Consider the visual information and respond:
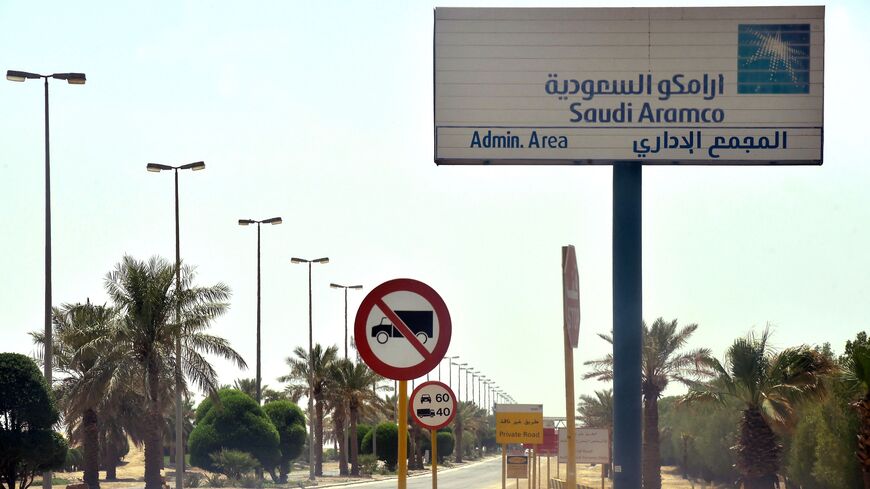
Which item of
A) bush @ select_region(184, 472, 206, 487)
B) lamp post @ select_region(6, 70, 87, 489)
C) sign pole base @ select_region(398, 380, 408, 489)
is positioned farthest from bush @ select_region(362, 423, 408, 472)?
sign pole base @ select_region(398, 380, 408, 489)

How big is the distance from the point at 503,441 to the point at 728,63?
1111 centimetres

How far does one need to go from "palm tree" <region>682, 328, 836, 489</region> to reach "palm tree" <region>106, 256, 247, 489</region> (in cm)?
1838

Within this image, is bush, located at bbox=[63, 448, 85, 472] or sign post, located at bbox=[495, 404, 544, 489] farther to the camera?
bush, located at bbox=[63, 448, 85, 472]

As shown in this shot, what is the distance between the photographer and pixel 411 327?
10.4m

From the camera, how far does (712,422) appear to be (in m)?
68.9

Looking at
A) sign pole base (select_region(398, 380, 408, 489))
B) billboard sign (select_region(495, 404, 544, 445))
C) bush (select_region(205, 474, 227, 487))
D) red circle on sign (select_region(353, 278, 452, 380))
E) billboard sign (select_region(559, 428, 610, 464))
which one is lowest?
bush (select_region(205, 474, 227, 487))

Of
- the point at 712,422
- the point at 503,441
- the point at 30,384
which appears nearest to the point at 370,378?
the point at 712,422

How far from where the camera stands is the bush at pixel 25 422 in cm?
3597

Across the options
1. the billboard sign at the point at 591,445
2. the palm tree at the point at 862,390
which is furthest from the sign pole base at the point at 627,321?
the billboard sign at the point at 591,445

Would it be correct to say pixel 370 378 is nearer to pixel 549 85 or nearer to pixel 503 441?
pixel 503 441

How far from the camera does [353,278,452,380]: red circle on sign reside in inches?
401

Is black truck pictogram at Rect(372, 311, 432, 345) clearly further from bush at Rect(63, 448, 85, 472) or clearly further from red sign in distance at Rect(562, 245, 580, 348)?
bush at Rect(63, 448, 85, 472)

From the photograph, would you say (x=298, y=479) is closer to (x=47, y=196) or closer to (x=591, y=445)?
(x=591, y=445)

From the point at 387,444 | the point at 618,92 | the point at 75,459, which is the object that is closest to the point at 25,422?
the point at 618,92
